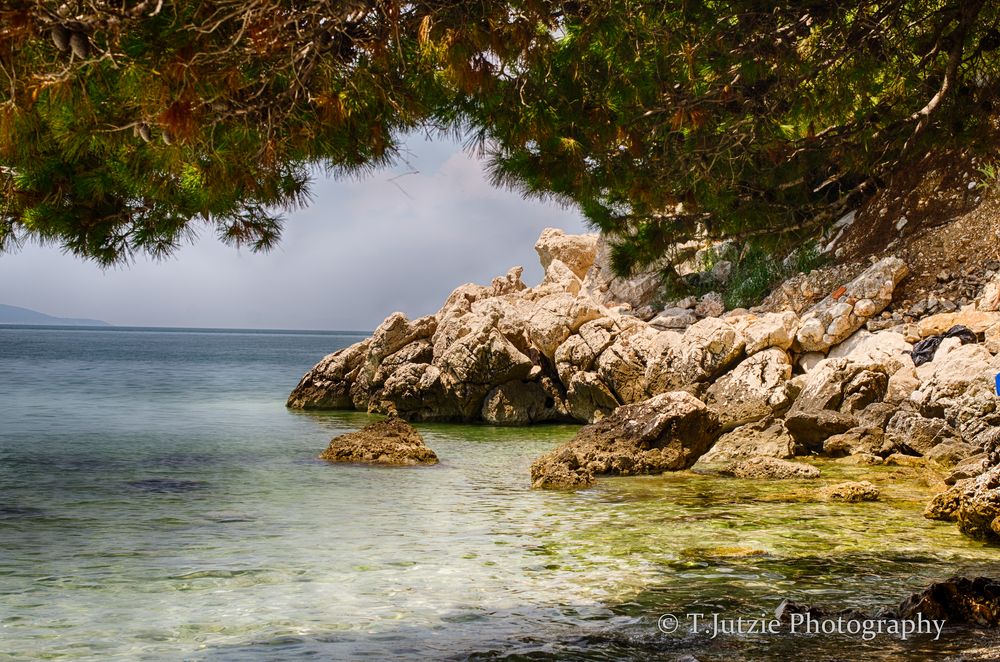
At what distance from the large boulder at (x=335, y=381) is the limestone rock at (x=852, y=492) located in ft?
59.3

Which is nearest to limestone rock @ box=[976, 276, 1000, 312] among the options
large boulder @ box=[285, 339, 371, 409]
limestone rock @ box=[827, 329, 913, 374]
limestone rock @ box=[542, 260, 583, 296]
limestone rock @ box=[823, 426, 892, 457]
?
limestone rock @ box=[827, 329, 913, 374]

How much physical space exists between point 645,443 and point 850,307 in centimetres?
756

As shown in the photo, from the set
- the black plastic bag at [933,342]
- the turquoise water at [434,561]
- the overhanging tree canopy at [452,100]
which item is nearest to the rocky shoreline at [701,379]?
the black plastic bag at [933,342]

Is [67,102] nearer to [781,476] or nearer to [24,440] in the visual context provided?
[781,476]

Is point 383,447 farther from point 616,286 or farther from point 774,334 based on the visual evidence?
point 616,286

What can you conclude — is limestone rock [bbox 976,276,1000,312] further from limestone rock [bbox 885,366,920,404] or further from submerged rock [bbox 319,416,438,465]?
submerged rock [bbox 319,416,438,465]

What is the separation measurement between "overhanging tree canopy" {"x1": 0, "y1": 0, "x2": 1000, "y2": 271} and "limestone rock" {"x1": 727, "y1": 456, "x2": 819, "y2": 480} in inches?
139

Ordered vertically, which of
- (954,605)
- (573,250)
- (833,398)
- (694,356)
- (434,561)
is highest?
(573,250)

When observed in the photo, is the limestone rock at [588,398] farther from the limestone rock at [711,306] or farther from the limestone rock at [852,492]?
the limestone rock at [852,492]

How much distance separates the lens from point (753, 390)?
1697 centimetres

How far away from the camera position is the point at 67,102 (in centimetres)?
474

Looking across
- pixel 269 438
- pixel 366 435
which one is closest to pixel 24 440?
pixel 269 438

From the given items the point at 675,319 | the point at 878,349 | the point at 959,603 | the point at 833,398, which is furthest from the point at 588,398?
the point at 959,603

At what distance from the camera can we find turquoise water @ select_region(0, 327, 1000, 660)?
5.76m
